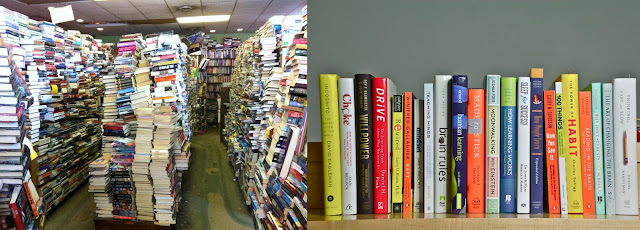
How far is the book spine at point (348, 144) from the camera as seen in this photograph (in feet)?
2.75

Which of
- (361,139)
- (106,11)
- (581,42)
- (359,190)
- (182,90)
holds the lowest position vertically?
(359,190)

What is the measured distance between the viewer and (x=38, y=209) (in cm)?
118

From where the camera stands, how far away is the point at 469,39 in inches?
45.1

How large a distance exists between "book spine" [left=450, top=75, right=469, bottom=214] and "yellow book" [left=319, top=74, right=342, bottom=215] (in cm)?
30

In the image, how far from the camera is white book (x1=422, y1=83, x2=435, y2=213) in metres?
0.87

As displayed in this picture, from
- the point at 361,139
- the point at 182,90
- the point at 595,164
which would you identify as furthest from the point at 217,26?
the point at 595,164

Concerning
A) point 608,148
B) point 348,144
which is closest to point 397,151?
point 348,144

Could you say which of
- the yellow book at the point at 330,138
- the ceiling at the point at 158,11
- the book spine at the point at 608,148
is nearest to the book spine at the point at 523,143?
the book spine at the point at 608,148

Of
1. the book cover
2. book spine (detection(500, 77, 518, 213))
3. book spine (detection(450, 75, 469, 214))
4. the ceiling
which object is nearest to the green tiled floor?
the ceiling

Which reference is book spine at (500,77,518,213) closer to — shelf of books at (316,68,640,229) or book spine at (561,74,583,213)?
shelf of books at (316,68,640,229)

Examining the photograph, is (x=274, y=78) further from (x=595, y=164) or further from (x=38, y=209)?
(x=595, y=164)

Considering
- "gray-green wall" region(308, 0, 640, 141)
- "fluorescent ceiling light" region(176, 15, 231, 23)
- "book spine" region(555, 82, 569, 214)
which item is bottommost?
"book spine" region(555, 82, 569, 214)

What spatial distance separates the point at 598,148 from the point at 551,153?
142mm

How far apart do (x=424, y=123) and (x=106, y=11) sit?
1.05m
